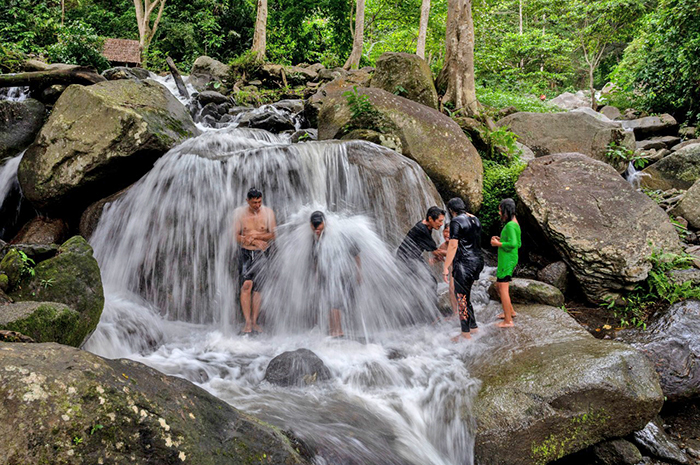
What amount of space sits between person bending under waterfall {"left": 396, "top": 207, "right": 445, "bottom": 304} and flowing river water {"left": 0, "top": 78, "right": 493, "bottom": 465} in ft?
0.40

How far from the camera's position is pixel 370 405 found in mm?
4238

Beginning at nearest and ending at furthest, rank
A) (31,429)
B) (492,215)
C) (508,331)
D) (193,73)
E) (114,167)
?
1. (31,429)
2. (508,331)
3. (114,167)
4. (492,215)
5. (193,73)

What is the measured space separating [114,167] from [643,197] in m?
8.95

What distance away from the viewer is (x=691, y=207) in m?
8.63

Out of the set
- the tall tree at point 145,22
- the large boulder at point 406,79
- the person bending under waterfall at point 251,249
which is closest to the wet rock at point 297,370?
the person bending under waterfall at point 251,249

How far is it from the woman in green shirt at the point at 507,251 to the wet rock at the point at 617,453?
1.81 meters

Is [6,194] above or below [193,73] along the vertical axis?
below

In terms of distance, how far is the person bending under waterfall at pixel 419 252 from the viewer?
6.05 metres

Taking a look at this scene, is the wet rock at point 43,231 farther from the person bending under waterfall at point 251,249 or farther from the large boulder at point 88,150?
the person bending under waterfall at point 251,249

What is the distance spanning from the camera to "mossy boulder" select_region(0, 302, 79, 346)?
3.33m

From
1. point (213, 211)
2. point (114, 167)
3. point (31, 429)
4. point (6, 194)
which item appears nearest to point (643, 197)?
point (213, 211)

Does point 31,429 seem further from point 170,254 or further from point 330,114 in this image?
point 330,114

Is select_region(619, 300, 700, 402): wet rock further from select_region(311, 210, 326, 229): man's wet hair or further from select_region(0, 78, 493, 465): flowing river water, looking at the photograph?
select_region(311, 210, 326, 229): man's wet hair

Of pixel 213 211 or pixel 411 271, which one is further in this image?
pixel 213 211
